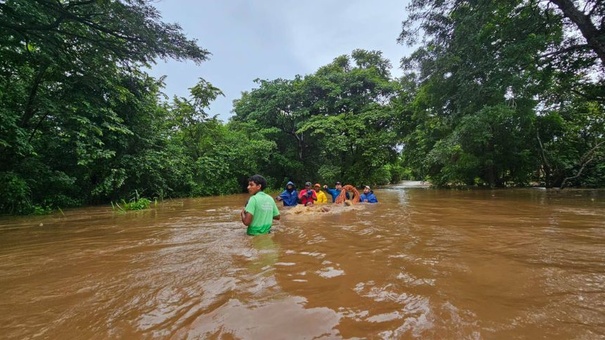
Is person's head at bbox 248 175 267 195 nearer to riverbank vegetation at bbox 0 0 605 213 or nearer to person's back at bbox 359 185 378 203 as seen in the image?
riverbank vegetation at bbox 0 0 605 213

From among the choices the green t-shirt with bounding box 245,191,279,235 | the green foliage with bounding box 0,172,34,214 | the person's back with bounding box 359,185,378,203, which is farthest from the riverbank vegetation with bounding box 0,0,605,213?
the green t-shirt with bounding box 245,191,279,235

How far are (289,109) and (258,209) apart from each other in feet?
68.3

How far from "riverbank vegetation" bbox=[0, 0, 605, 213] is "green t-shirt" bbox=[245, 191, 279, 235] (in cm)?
509

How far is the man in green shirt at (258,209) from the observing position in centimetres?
513

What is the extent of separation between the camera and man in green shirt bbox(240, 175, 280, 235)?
5.13 m

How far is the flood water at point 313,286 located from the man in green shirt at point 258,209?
327mm

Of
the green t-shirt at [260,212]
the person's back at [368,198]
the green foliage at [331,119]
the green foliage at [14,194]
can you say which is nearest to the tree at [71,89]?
the green foliage at [14,194]

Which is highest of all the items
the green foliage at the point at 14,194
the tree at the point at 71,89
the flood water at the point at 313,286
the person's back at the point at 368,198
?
the tree at the point at 71,89

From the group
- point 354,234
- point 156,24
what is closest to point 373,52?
point 156,24

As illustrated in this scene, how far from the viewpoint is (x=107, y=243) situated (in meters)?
5.08

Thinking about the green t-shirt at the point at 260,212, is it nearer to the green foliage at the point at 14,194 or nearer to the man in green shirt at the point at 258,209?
the man in green shirt at the point at 258,209

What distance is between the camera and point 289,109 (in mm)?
25234

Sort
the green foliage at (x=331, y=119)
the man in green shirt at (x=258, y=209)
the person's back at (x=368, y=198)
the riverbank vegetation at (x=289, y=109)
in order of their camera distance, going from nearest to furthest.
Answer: the man in green shirt at (x=258, y=209) < the riverbank vegetation at (x=289, y=109) < the person's back at (x=368, y=198) < the green foliage at (x=331, y=119)

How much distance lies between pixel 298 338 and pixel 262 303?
62 centimetres
